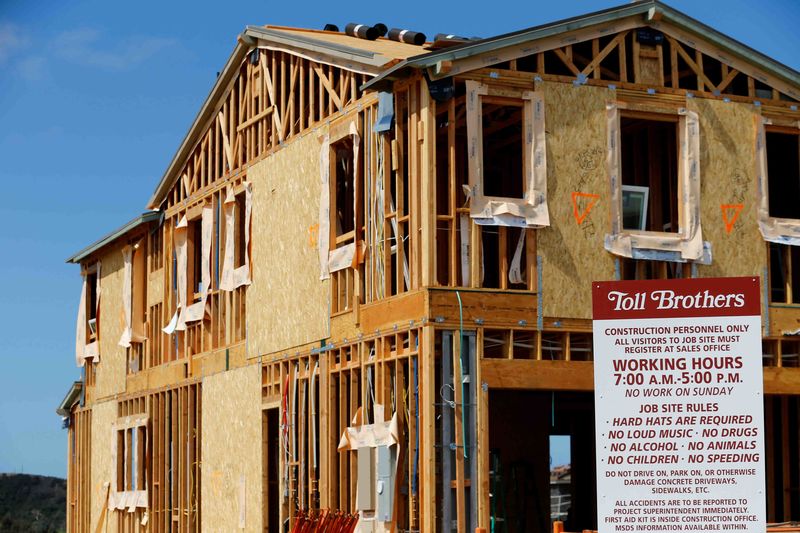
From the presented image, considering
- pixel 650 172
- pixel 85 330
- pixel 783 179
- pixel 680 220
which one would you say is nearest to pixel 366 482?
pixel 680 220

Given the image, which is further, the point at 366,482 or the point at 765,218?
the point at 765,218

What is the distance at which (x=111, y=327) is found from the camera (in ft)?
112

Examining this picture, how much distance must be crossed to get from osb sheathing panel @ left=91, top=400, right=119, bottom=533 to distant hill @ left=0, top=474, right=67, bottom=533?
101 ft

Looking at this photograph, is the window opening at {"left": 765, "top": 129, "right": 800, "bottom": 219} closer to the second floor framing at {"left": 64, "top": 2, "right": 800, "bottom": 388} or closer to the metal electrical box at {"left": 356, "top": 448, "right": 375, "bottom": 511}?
the second floor framing at {"left": 64, "top": 2, "right": 800, "bottom": 388}

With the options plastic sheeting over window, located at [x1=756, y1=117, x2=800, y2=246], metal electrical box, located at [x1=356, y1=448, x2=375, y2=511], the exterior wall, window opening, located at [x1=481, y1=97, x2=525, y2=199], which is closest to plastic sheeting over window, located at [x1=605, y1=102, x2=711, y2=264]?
plastic sheeting over window, located at [x1=756, y1=117, x2=800, y2=246]

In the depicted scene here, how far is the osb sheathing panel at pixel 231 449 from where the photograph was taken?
25000 millimetres

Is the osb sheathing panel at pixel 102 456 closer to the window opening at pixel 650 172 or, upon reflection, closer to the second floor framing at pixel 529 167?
the second floor framing at pixel 529 167

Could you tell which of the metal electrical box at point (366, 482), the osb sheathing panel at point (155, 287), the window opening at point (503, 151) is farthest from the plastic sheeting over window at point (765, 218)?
the osb sheathing panel at point (155, 287)

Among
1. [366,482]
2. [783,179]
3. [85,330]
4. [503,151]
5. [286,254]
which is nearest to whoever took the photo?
[366,482]

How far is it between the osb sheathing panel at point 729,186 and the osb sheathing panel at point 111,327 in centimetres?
1740

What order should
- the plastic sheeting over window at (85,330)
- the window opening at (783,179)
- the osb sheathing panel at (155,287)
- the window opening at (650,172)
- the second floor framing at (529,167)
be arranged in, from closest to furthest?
the second floor framing at (529,167) → the window opening at (650,172) → the window opening at (783,179) → the osb sheathing panel at (155,287) → the plastic sheeting over window at (85,330)

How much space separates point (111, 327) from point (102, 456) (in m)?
3.34

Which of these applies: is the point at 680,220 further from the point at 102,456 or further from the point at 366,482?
the point at 102,456

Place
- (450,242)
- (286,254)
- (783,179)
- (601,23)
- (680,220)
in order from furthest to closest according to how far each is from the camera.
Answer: (783,179), (286,254), (680,220), (601,23), (450,242)
